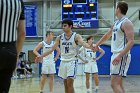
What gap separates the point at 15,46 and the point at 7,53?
0.19 m

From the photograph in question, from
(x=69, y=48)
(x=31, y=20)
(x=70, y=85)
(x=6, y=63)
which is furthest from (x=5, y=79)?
(x=31, y=20)

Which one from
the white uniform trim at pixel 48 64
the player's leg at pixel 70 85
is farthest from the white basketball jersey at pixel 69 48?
the white uniform trim at pixel 48 64

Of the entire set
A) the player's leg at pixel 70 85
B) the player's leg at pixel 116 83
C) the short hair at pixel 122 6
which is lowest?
the player's leg at pixel 70 85

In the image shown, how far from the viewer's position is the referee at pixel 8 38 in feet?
10.5

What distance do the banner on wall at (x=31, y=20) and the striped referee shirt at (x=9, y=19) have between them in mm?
20803

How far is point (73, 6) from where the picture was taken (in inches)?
890

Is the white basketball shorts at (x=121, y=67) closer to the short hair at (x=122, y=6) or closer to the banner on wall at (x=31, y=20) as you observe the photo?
the short hair at (x=122, y=6)

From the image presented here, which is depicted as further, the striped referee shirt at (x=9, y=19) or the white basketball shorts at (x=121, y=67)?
the white basketball shorts at (x=121, y=67)

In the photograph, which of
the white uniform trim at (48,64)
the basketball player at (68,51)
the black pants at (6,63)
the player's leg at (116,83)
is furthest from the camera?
the white uniform trim at (48,64)

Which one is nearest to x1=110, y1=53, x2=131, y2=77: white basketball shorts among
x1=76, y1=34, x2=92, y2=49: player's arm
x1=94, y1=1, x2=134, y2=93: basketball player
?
Answer: x1=94, y1=1, x2=134, y2=93: basketball player

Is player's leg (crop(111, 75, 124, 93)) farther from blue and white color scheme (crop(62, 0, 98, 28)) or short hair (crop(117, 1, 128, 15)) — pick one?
blue and white color scheme (crop(62, 0, 98, 28))

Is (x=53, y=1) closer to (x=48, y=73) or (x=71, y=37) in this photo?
(x=48, y=73)

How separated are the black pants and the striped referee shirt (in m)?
0.07

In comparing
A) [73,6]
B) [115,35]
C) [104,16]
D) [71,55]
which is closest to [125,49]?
[115,35]
